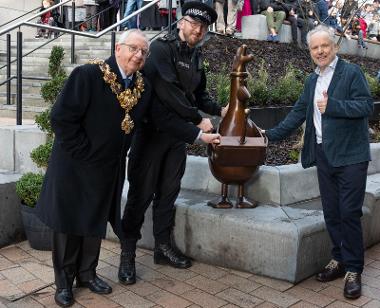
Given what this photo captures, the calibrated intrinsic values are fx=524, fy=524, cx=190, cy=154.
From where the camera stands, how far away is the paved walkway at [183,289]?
147 inches

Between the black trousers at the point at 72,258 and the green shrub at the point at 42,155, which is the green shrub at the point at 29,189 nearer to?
the green shrub at the point at 42,155

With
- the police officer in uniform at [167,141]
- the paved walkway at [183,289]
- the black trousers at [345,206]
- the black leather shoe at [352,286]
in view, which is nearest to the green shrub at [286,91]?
the police officer in uniform at [167,141]

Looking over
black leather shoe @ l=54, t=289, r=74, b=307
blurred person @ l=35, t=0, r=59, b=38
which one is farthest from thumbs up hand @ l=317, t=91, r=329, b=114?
blurred person @ l=35, t=0, r=59, b=38

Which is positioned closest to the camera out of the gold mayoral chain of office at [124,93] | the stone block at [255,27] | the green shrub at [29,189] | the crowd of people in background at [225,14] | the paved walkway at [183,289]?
the gold mayoral chain of office at [124,93]

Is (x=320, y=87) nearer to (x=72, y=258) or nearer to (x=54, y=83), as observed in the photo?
(x=72, y=258)

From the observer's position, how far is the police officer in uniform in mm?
3912

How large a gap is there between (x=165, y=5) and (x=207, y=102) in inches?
274

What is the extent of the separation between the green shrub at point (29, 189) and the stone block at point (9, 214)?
130 millimetres

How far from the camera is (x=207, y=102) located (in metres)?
4.49

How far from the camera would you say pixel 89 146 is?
349cm

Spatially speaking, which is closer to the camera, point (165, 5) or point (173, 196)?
point (173, 196)

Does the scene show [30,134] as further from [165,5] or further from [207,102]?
[165,5]

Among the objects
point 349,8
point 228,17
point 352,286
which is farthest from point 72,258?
point 228,17

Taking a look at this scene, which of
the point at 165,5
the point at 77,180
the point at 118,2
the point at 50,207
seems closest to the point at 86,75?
the point at 77,180
